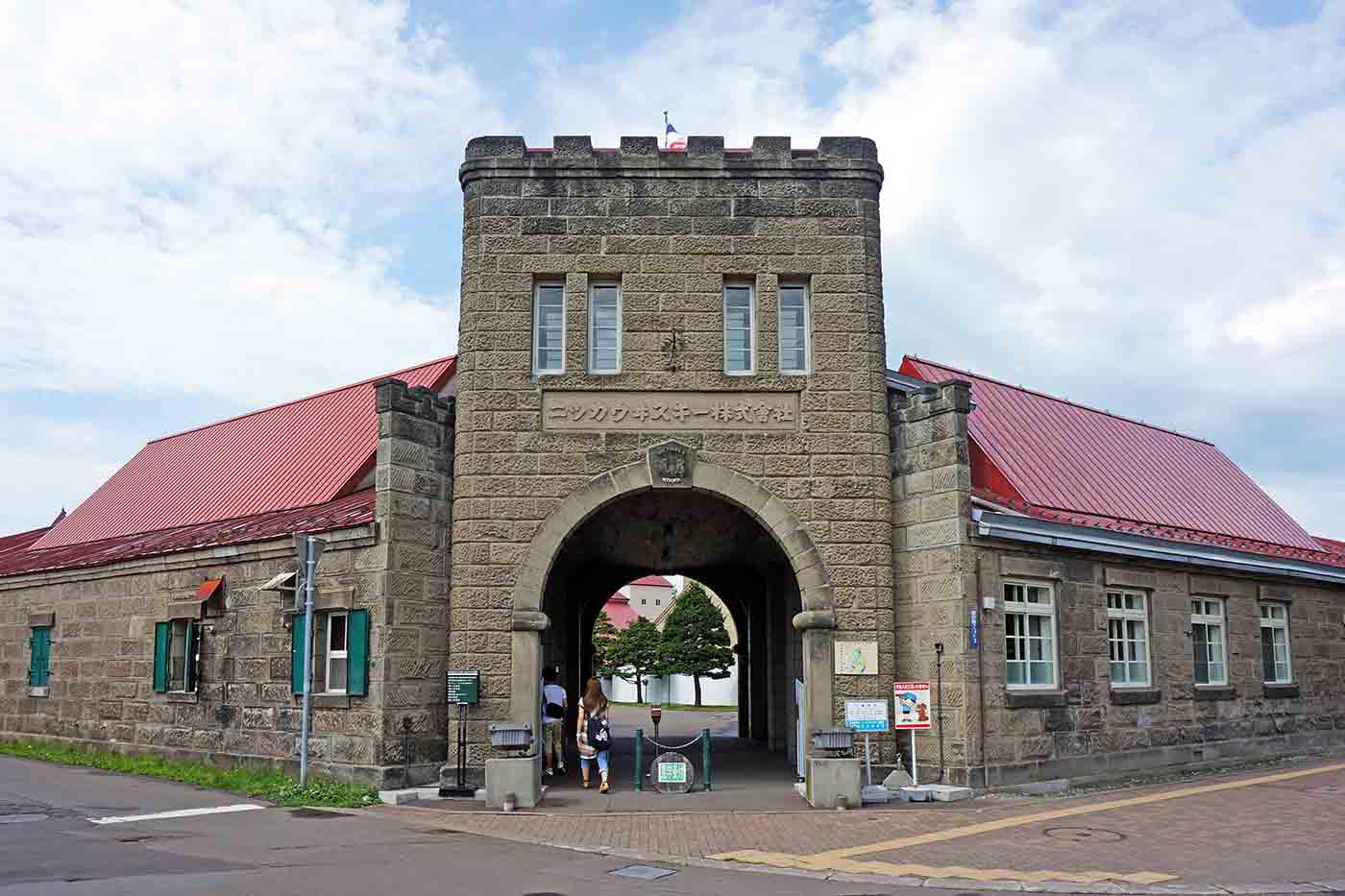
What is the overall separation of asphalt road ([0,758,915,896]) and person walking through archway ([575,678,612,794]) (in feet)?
8.89

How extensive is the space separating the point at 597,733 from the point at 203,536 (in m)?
8.22

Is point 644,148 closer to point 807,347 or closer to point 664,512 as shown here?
point 807,347

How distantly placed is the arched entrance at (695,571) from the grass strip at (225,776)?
7.63 ft

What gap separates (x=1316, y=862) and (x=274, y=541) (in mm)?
13154

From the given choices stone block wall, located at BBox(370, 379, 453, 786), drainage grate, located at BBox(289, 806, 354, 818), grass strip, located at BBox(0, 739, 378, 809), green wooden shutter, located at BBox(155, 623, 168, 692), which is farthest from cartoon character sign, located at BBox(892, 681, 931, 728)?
green wooden shutter, located at BBox(155, 623, 168, 692)

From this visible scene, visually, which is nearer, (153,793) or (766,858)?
(766,858)

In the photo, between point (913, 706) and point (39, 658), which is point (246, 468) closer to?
point (39, 658)

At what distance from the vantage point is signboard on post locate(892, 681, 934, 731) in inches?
573

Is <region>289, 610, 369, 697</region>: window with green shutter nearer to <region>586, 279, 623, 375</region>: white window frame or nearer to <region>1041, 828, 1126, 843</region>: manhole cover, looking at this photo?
<region>586, 279, 623, 375</region>: white window frame

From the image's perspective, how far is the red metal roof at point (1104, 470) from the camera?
1905cm

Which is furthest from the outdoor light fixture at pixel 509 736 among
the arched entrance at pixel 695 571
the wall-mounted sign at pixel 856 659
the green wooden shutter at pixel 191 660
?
the green wooden shutter at pixel 191 660

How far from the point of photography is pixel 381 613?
1459 centimetres

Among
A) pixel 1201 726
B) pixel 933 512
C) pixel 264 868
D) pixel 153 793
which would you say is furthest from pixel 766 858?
pixel 1201 726

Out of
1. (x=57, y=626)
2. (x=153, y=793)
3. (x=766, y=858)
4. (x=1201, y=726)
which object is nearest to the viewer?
(x=766, y=858)
